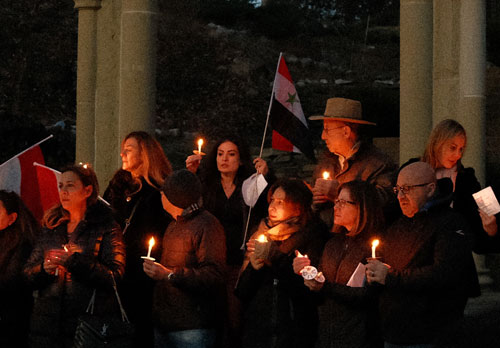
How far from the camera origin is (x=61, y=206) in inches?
231

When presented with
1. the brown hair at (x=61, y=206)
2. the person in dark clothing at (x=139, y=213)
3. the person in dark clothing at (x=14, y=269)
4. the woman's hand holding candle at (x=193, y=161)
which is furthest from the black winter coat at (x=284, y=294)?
the person in dark clothing at (x=14, y=269)

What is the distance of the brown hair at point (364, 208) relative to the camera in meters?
5.17

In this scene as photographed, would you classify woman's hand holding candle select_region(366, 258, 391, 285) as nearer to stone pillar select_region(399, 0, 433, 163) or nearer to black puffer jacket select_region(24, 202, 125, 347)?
black puffer jacket select_region(24, 202, 125, 347)

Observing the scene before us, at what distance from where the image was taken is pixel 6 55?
79.7 feet

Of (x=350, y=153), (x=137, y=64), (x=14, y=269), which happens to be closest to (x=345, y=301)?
(x=350, y=153)

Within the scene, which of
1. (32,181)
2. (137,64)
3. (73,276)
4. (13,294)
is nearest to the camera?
(73,276)

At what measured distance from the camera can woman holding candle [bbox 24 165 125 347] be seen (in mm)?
5449

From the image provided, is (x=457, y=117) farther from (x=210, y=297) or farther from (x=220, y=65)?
(x=220, y=65)

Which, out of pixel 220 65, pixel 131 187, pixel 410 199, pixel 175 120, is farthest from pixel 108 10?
pixel 220 65

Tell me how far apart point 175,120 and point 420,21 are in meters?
13.0

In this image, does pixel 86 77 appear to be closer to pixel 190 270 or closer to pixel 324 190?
pixel 324 190

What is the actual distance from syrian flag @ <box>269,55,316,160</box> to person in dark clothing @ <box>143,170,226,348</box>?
4.02 feet

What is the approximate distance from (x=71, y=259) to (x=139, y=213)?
3.05ft

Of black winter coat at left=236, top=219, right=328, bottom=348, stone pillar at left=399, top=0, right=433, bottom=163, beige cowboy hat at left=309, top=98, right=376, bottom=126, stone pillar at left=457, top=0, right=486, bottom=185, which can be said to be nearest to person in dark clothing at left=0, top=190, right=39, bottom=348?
black winter coat at left=236, top=219, right=328, bottom=348
